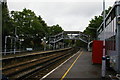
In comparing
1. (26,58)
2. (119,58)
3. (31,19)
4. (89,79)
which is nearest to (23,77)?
(89,79)

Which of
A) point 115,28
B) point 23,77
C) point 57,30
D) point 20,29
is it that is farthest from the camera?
point 57,30

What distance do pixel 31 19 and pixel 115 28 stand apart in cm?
4964

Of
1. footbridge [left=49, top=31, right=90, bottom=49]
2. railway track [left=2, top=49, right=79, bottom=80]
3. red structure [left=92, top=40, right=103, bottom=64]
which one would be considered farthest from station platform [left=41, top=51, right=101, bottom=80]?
footbridge [left=49, top=31, right=90, bottom=49]

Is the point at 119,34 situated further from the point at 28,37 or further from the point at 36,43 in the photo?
the point at 36,43

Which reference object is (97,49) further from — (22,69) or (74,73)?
(22,69)

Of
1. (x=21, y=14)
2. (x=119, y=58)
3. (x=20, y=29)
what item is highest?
(x=21, y=14)

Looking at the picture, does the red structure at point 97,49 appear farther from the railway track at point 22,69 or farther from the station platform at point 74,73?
Result: the railway track at point 22,69

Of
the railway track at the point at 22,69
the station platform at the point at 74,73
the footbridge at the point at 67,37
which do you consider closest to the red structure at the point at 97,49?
the station platform at the point at 74,73

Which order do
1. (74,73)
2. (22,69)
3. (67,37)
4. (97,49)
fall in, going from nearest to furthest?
1. (74,73)
2. (22,69)
3. (97,49)
4. (67,37)

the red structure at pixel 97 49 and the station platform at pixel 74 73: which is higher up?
the red structure at pixel 97 49

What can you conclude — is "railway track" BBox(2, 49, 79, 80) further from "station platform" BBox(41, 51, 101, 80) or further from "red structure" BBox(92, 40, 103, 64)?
"red structure" BBox(92, 40, 103, 64)

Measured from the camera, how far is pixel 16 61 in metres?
25.5

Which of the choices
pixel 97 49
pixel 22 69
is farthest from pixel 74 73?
pixel 97 49

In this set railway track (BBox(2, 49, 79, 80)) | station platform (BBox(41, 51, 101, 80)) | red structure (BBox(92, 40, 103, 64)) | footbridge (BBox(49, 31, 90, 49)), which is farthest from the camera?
footbridge (BBox(49, 31, 90, 49))
